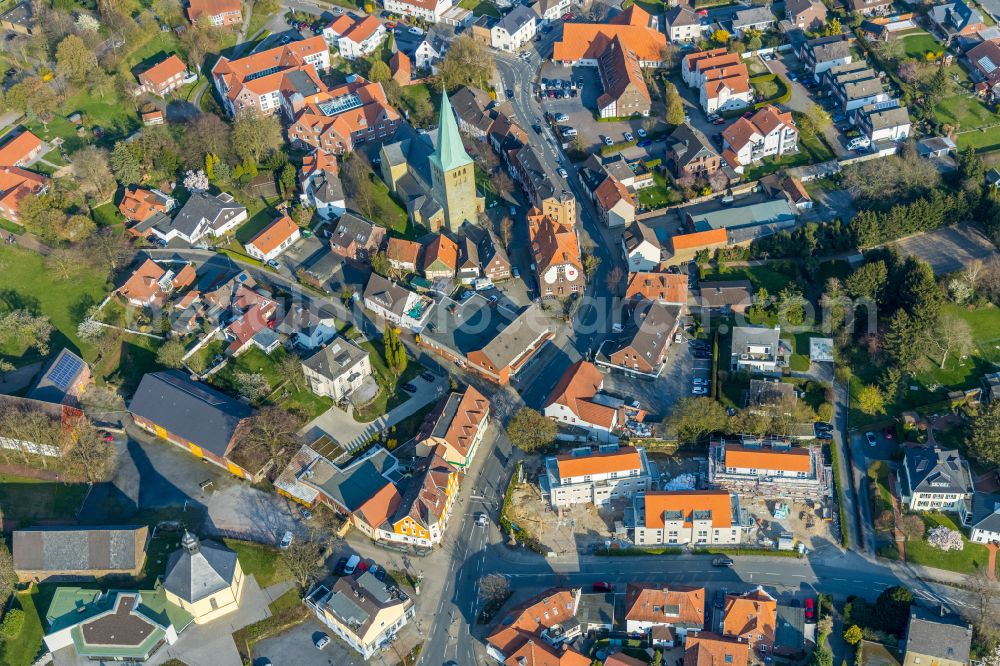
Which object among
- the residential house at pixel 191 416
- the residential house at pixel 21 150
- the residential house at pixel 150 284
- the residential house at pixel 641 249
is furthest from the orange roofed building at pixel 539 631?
the residential house at pixel 21 150

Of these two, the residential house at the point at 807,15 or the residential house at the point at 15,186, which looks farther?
the residential house at the point at 807,15

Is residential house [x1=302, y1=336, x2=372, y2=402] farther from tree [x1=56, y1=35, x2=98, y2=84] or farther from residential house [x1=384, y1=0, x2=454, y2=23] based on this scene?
residential house [x1=384, y1=0, x2=454, y2=23]

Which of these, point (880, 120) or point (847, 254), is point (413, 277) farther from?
point (880, 120)

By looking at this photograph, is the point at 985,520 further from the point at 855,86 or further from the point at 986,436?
the point at 855,86

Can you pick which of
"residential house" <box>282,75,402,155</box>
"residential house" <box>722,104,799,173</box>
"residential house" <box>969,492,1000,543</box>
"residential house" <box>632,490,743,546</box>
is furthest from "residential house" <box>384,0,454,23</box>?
"residential house" <box>969,492,1000,543</box>

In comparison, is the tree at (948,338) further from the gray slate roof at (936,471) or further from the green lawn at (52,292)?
the green lawn at (52,292)

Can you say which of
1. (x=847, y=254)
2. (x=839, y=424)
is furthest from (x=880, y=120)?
(x=839, y=424)
